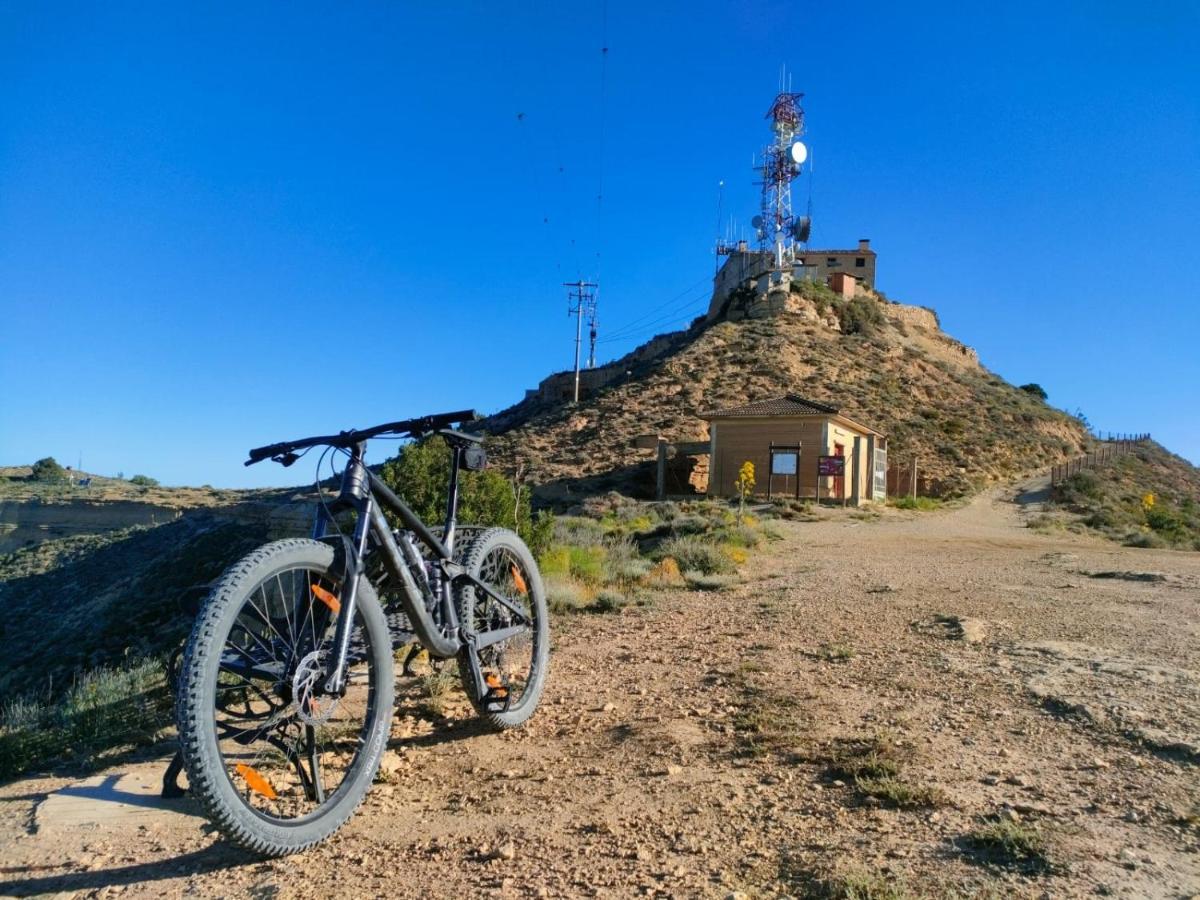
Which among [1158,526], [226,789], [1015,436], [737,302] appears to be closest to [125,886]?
[226,789]

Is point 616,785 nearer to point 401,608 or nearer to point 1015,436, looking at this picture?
point 401,608

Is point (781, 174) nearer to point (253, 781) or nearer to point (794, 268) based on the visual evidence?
point (794, 268)

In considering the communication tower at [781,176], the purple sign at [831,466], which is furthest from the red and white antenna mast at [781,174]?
the purple sign at [831,466]

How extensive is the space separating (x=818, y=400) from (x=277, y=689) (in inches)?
1727

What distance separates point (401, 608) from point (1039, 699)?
141 inches

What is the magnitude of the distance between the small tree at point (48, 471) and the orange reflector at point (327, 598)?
7330 centimetres

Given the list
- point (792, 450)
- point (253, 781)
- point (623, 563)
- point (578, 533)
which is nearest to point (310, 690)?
point (253, 781)

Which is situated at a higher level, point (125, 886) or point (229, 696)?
point (229, 696)

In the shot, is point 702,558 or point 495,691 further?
point 702,558

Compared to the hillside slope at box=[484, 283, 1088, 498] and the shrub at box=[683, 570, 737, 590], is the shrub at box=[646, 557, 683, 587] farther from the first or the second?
the hillside slope at box=[484, 283, 1088, 498]

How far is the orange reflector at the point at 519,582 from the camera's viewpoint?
4.67 metres

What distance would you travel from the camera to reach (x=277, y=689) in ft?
8.91

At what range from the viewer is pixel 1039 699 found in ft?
14.4

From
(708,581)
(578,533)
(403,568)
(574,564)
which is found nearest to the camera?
(403,568)
